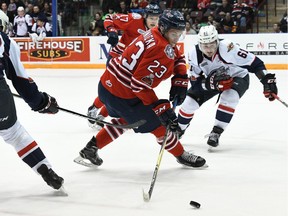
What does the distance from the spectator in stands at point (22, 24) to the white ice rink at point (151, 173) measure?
6579 mm

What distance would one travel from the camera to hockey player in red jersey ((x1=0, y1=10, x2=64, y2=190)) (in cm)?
299

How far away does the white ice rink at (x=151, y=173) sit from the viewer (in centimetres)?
294

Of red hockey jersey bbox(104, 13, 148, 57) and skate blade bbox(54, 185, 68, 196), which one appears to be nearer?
skate blade bbox(54, 185, 68, 196)

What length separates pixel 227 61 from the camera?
4.44 metres

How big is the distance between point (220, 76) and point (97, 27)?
812 cm

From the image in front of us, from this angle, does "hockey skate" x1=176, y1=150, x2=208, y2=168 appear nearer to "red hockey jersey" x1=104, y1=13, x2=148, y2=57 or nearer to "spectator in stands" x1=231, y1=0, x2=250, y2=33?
"red hockey jersey" x1=104, y1=13, x2=148, y2=57

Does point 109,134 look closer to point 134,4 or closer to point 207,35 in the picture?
point 207,35

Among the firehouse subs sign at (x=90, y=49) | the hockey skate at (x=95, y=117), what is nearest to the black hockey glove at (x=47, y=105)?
the hockey skate at (x=95, y=117)

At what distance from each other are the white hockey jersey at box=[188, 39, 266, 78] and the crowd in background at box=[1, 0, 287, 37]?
6.34m

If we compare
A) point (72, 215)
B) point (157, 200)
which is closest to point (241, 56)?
point (157, 200)

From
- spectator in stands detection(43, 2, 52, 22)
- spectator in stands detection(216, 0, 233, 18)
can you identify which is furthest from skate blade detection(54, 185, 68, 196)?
spectator in stands detection(43, 2, 52, 22)

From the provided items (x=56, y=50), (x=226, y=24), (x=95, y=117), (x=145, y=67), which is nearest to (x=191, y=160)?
(x=145, y=67)

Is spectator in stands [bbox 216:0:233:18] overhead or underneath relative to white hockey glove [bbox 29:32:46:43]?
overhead

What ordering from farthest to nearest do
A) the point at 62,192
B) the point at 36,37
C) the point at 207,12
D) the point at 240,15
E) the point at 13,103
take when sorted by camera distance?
the point at 207,12, the point at 240,15, the point at 36,37, the point at 62,192, the point at 13,103
